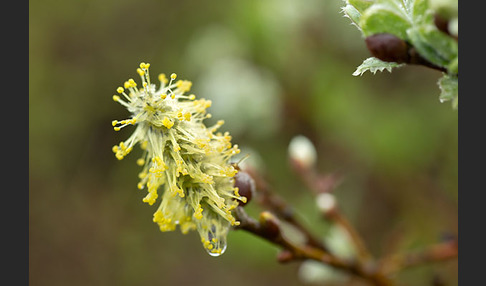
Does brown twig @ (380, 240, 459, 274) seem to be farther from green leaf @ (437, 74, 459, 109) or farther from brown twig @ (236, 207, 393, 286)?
green leaf @ (437, 74, 459, 109)

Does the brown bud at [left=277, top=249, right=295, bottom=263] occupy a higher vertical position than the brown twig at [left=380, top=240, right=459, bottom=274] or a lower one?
lower

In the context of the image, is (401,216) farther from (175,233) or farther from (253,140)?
(175,233)

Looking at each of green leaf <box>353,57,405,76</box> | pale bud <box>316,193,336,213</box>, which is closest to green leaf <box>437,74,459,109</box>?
green leaf <box>353,57,405,76</box>

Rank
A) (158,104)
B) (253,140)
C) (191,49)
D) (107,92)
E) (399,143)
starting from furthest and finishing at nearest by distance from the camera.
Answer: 1. (107,92)
2. (191,49)
3. (253,140)
4. (399,143)
5. (158,104)

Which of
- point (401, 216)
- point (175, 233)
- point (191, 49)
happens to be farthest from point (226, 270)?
point (191, 49)

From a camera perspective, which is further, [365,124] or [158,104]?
[365,124]

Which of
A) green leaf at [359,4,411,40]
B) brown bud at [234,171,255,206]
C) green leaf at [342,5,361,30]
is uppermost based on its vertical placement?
green leaf at [342,5,361,30]
